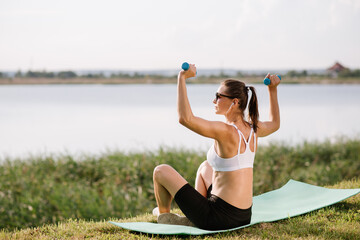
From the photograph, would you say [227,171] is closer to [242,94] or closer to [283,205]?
[242,94]

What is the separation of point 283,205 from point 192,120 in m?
1.93

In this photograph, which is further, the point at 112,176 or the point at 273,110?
the point at 112,176

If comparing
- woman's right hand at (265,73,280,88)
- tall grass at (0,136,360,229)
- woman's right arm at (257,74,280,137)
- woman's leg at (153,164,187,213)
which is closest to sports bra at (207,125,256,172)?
woman's leg at (153,164,187,213)

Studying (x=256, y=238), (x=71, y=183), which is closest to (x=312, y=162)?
(x=71, y=183)

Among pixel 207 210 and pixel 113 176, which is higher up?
pixel 207 210

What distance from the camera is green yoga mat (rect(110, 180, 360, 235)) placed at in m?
3.39

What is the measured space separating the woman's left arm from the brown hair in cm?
28

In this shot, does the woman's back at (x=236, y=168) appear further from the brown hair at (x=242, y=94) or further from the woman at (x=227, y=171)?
the brown hair at (x=242, y=94)

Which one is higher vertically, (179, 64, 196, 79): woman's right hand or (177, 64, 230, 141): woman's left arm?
(179, 64, 196, 79): woman's right hand

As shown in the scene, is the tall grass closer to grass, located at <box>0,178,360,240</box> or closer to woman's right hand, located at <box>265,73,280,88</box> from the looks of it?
grass, located at <box>0,178,360,240</box>

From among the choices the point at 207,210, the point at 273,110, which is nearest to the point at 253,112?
the point at 273,110

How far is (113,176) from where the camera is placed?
22.7ft

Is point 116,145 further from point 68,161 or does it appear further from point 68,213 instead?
point 68,213

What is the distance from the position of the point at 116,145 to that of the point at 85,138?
426cm
